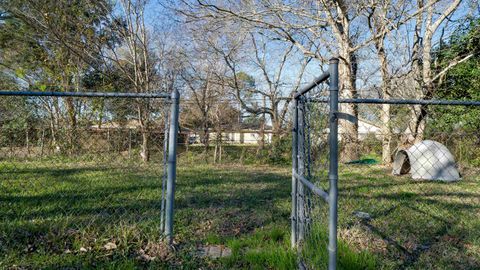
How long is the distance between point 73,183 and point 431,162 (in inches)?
310

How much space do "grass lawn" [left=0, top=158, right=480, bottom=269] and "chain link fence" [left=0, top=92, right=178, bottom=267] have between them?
0.05 ft

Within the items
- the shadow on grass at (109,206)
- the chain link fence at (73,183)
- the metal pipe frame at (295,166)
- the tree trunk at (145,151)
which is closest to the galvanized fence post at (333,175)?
the metal pipe frame at (295,166)

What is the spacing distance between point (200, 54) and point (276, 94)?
495 cm

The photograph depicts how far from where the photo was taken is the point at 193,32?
14031mm

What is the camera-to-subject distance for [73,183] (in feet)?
18.5

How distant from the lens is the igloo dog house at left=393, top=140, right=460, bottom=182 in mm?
7723

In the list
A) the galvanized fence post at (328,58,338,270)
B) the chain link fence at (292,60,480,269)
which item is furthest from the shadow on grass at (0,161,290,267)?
Result: the galvanized fence post at (328,58,338,270)

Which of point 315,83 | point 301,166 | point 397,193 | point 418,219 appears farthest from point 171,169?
point 397,193

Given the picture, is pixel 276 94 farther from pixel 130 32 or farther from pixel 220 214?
pixel 220 214

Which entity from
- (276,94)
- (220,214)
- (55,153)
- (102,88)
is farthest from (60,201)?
(276,94)

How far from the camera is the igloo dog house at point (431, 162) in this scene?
304 inches

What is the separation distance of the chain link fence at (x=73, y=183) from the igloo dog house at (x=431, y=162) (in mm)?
6202

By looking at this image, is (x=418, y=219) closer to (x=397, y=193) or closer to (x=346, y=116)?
(x=397, y=193)

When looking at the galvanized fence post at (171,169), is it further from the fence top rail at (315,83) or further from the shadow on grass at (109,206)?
the fence top rail at (315,83)
